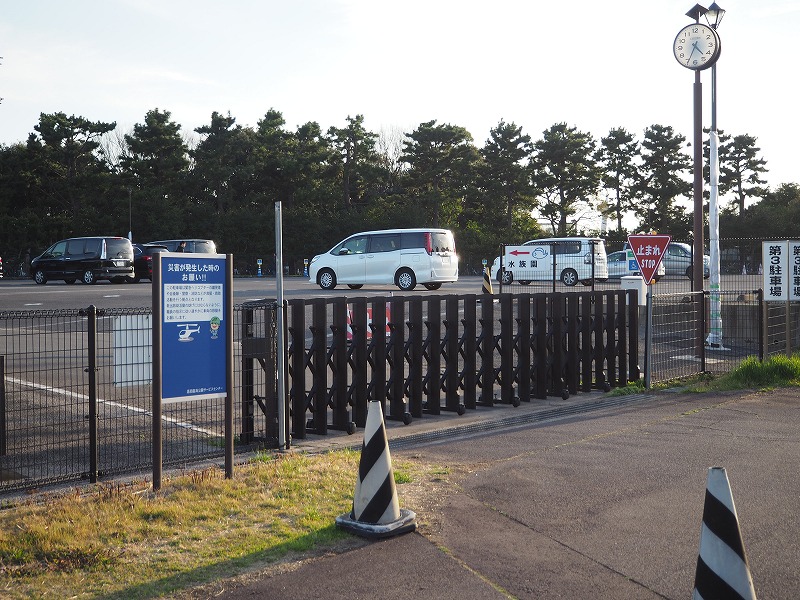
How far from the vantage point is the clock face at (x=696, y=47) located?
55.0 feet

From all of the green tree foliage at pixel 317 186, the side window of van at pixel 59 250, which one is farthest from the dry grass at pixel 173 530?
the green tree foliage at pixel 317 186

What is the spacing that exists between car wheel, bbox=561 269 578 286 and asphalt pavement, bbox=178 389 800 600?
674 inches

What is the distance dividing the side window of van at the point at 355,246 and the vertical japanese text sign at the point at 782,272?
14.6m

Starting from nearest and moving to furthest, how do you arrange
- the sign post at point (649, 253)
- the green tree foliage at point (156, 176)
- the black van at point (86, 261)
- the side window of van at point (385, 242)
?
the sign post at point (649, 253) < the side window of van at point (385, 242) < the black van at point (86, 261) < the green tree foliage at point (156, 176)

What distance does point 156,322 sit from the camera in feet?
20.4

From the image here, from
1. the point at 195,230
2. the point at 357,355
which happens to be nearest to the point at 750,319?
the point at 357,355

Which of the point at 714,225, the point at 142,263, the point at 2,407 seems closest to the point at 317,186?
the point at 142,263

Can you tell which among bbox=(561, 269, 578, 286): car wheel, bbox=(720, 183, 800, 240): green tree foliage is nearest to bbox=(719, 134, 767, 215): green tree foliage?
bbox=(720, 183, 800, 240): green tree foliage

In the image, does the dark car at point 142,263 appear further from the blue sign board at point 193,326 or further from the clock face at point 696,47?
the blue sign board at point 193,326

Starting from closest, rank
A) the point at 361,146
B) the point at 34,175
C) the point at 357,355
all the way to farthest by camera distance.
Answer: the point at 357,355
the point at 34,175
the point at 361,146

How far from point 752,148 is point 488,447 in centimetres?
5689

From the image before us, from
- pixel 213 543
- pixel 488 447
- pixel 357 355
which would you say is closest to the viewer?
pixel 213 543

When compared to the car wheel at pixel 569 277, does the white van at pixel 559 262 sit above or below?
above

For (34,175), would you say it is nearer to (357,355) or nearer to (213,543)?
(357,355)
